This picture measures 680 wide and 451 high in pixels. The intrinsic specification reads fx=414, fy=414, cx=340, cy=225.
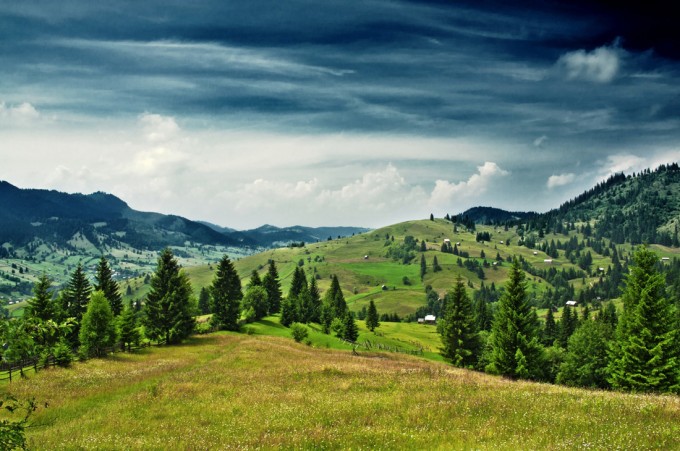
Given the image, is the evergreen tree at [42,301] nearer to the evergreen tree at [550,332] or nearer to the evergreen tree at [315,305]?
the evergreen tree at [315,305]

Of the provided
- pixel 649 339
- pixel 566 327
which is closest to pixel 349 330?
pixel 566 327

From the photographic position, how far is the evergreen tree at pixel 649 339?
38.5m

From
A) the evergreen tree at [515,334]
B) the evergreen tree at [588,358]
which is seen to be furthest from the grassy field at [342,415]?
the evergreen tree at [588,358]

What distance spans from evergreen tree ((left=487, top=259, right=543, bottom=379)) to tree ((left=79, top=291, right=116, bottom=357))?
48.4 meters

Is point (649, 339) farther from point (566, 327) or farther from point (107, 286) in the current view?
point (566, 327)

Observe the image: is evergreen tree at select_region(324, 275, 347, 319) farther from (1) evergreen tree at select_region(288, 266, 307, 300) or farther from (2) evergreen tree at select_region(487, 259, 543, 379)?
(2) evergreen tree at select_region(487, 259, 543, 379)

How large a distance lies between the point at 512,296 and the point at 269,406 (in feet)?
120

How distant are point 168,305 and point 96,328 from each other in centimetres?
1592

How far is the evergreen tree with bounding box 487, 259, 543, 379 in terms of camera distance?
1887 inches

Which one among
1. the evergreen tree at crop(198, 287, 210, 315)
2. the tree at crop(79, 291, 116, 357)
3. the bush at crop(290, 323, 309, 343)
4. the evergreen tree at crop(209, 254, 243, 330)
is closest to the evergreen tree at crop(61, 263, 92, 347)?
the tree at crop(79, 291, 116, 357)

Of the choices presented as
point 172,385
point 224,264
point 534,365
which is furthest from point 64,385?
point 224,264

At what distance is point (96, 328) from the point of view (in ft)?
174

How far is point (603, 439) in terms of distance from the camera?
12328 mm

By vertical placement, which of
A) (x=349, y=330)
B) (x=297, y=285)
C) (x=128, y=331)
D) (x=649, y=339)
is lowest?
(x=349, y=330)
